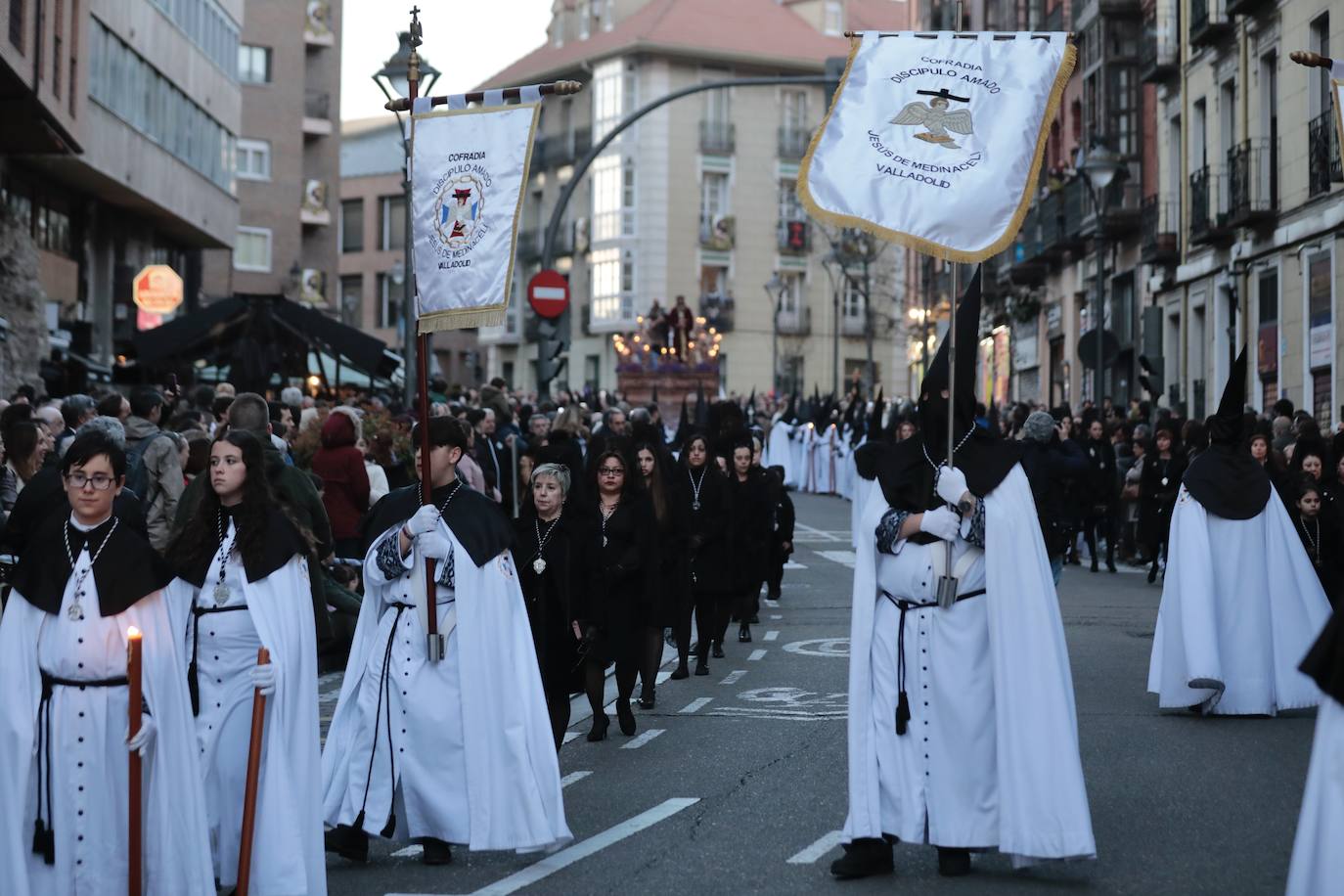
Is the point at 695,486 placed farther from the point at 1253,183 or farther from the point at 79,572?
the point at 1253,183

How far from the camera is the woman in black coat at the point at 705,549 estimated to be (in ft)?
50.4

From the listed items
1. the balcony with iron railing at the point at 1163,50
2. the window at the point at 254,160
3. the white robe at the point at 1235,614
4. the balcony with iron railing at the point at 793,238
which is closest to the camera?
the white robe at the point at 1235,614

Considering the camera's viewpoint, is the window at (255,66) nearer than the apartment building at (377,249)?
Yes

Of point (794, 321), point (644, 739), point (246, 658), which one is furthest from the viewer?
point (794, 321)

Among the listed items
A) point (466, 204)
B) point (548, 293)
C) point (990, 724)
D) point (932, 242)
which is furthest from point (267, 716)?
point (548, 293)

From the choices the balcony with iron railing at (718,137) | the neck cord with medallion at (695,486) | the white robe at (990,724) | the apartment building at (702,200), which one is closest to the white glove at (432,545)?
the white robe at (990,724)

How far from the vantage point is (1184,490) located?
43.9 ft

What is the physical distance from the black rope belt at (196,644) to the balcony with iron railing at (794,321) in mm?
73158

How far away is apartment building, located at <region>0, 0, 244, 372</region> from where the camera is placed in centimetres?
2864

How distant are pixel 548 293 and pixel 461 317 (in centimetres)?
1495

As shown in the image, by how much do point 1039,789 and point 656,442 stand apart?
6.61m

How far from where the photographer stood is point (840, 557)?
26734mm

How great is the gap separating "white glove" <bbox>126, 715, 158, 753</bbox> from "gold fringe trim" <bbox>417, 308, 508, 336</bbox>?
10.1 ft

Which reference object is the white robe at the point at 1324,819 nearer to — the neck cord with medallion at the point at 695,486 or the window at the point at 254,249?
the neck cord with medallion at the point at 695,486
